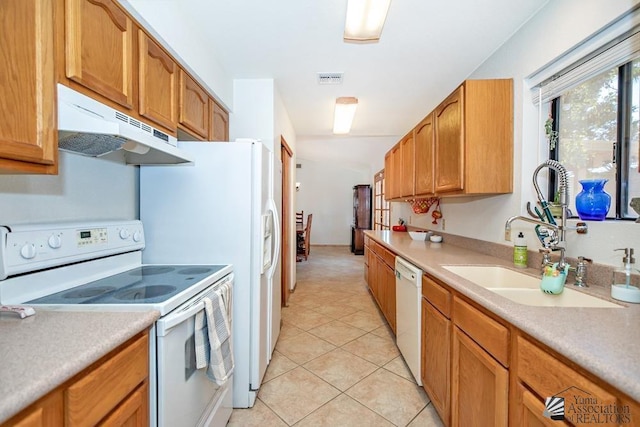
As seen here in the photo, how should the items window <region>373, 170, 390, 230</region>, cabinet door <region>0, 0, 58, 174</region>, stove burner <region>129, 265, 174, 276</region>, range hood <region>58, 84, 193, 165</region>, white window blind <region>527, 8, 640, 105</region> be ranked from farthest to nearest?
window <region>373, 170, 390, 230</region> → stove burner <region>129, 265, 174, 276</region> → white window blind <region>527, 8, 640, 105</region> → range hood <region>58, 84, 193, 165</region> → cabinet door <region>0, 0, 58, 174</region>

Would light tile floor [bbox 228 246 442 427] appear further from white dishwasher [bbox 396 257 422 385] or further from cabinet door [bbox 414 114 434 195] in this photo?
cabinet door [bbox 414 114 434 195]

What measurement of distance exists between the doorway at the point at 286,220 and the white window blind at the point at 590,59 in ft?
7.88

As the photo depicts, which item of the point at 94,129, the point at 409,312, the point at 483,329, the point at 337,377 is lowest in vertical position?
the point at 337,377

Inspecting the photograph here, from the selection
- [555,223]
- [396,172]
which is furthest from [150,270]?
[396,172]

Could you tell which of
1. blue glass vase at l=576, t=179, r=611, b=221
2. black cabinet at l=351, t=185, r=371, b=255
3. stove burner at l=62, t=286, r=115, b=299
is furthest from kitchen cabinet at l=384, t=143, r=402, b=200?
black cabinet at l=351, t=185, r=371, b=255

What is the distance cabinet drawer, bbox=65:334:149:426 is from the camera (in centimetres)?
70

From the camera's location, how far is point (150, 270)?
5.20ft

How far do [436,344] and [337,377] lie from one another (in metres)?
0.84

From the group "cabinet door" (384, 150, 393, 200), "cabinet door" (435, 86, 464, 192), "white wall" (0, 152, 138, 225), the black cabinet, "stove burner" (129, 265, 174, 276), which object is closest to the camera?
"white wall" (0, 152, 138, 225)

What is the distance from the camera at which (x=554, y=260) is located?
1556mm

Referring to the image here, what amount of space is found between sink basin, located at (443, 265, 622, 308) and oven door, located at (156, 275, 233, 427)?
1393 mm

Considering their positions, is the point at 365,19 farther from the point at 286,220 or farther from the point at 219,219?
the point at 286,220

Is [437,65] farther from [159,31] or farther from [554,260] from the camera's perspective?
[159,31]

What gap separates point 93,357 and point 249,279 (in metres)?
1.05
